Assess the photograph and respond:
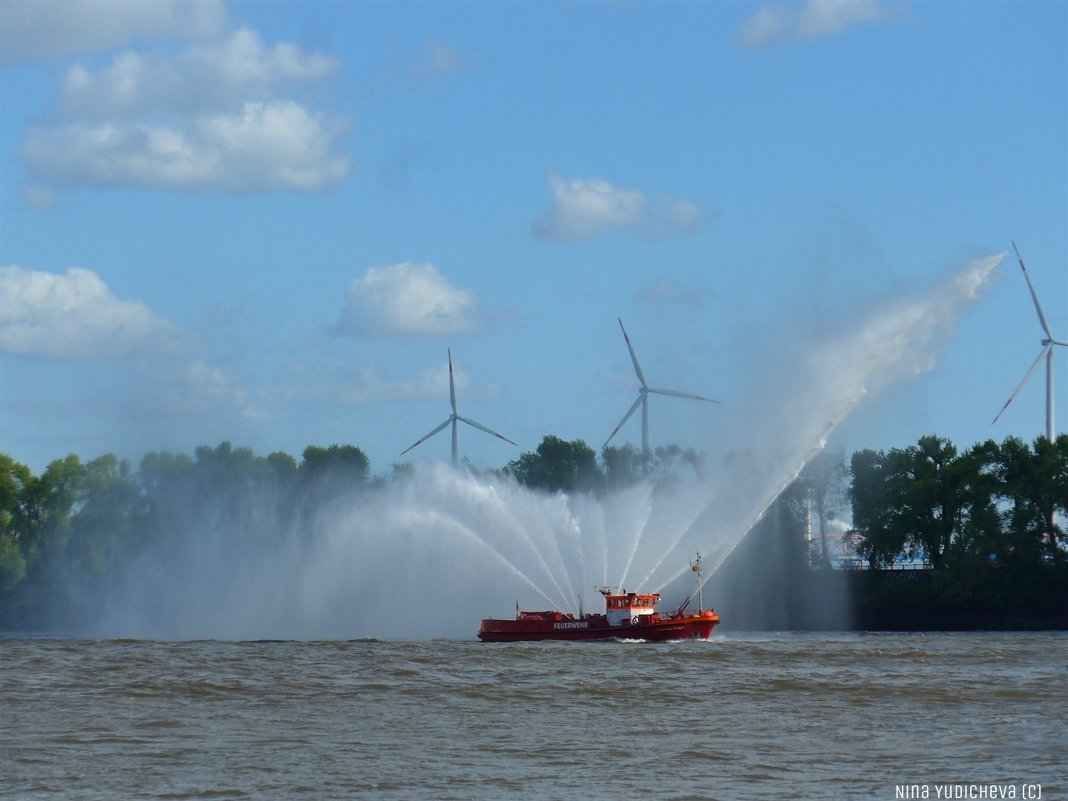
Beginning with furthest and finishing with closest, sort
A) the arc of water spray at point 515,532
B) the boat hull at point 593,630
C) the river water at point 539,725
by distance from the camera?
the arc of water spray at point 515,532 < the boat hull at point 593,630 < the river water at point 539,725

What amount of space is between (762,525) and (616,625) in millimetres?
47012

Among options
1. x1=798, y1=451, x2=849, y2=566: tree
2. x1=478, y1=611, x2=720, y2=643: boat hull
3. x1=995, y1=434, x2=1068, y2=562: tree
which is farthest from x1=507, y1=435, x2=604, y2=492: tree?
x1=478, y1=611, x2=720, y2=643: boat hull

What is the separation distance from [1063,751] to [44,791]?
2298cm

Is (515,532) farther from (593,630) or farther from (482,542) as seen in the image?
(593,630)

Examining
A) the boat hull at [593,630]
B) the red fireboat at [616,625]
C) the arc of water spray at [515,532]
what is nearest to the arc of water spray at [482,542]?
the arc of water spray at [515,532]

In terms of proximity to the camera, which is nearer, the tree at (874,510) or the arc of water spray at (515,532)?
the arc of water spray at (515,532)

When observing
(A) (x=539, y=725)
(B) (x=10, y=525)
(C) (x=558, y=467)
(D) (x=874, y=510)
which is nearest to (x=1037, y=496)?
(D) (x=874, y=510)

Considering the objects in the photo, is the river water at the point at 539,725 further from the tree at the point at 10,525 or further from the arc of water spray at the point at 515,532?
the tree at the point at 10,525

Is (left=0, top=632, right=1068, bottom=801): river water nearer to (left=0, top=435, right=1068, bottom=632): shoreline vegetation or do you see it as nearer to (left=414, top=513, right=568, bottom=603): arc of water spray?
(left=414, top=513, right=568, bottom=603): arc of water spray

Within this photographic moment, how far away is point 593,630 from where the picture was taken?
7156 centimetres

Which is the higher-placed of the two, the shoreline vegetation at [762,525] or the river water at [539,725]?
the shoreline vegetation at [762,525]

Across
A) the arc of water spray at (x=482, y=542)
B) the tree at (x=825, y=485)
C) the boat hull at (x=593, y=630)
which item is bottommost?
the boat hull at (x=593, y=630)

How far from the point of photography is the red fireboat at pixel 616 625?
70.8 meters

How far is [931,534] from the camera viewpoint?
112m
